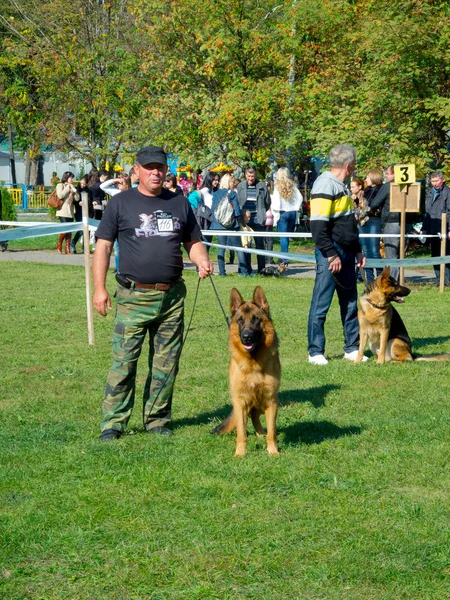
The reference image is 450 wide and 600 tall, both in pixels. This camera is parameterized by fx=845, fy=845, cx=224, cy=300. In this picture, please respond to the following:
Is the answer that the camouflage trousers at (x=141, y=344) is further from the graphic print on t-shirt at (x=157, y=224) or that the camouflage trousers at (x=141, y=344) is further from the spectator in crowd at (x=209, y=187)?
the spectator in crowd at (x=209, y=187)

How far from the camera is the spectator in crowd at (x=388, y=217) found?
16.2 metres

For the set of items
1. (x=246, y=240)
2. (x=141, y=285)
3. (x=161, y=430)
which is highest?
(x=141, y=285)

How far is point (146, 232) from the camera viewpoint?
20.6 feet

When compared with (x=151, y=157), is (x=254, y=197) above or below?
below

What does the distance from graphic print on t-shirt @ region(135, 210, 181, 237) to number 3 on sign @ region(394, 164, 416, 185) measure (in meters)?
8.71

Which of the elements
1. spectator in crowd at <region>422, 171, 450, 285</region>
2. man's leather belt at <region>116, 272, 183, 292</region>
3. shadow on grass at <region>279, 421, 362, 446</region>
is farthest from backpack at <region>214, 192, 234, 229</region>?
man's leather belt at <region>116, 272, 183, 292</region>

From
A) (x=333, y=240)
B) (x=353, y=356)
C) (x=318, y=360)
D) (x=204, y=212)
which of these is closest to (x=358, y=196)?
(x=204, y=212)

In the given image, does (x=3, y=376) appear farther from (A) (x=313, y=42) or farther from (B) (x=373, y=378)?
(A) (x=313, y=42)

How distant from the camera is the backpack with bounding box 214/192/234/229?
18.5 m

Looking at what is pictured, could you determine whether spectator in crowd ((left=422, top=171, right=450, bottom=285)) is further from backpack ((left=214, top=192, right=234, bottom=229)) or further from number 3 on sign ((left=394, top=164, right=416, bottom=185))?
backpack ((left=214, top=192, right=234, bottom=229))

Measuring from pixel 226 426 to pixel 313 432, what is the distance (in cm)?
75

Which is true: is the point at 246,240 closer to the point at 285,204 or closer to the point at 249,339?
the point at 285,204

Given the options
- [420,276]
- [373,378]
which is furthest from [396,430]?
[420,276]

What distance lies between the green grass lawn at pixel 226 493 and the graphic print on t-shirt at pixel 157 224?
1583mm
